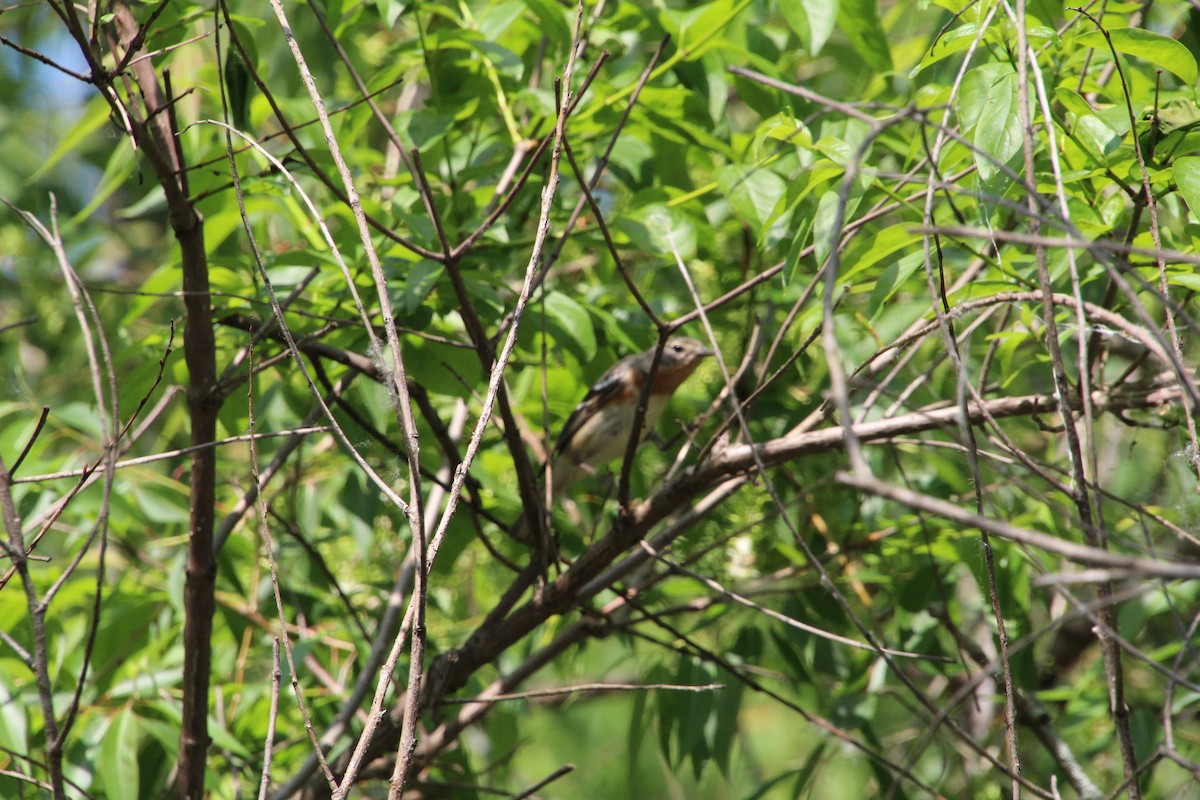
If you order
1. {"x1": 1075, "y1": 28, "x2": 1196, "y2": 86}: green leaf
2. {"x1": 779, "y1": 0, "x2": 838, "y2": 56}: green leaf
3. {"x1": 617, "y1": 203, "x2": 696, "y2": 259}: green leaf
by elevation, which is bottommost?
{"x1": 617, "y1": 203, "x2": 696, "y2": 259}: green leaf

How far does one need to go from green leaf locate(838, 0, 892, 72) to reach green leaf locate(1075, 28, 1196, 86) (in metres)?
1.17

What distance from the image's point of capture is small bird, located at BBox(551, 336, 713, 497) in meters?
5.03

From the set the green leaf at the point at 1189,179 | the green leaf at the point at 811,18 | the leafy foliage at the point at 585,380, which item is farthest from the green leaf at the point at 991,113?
the green leaf at the point at 811,18

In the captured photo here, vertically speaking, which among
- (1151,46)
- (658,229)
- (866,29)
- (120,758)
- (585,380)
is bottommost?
(120,758)

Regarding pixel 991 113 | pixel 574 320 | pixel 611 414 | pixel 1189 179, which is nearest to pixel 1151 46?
pixel 1189 179

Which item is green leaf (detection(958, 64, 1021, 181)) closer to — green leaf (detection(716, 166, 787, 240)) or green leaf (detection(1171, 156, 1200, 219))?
green leaf (detection(1171, 156, 1200, 219))

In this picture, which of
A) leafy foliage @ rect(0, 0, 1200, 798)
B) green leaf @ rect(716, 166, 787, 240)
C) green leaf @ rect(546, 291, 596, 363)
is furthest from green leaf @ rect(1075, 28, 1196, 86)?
green leaf @ rect(546, 291, 596, 363)

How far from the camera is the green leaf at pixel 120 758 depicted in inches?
122

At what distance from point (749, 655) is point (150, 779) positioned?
212cm

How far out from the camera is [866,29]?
11.2 ft

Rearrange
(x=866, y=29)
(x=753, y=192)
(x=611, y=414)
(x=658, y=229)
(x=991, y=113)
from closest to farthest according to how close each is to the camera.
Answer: (x=991, y=113) < (x=753, y=192) < (x=658, y=229) < (x=866, y=29) < (x=611, y=414)

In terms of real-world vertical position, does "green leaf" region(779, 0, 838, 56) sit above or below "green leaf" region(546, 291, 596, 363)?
above

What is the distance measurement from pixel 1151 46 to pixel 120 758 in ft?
10.6

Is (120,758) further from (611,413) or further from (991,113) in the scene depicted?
(611,413)
